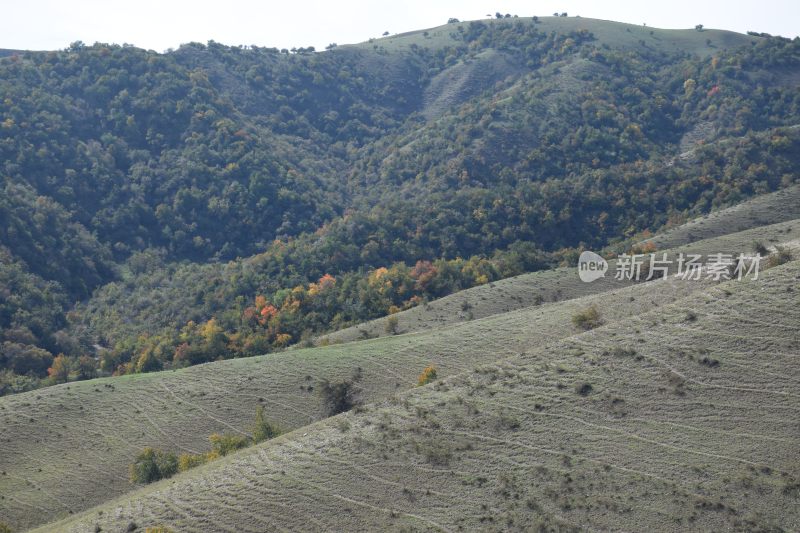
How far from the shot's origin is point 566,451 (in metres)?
40.6

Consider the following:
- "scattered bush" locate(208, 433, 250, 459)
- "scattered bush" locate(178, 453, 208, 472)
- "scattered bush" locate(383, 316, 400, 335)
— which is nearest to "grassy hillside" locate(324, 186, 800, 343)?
"scattered bush" locate(383, 316, 400, 335)

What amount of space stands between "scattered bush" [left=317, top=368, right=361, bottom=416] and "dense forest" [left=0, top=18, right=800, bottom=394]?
84.1 ft

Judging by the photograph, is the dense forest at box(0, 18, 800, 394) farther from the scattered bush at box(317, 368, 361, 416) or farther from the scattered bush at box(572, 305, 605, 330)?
the scattered bush at box(572, 305, 605, 330)

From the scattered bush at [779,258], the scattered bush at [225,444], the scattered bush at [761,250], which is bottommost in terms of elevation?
the scattered bush at [225,444]

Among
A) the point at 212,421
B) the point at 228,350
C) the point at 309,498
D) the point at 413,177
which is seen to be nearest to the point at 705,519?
the point at 309,498

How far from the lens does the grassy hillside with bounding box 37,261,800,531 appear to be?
36.4 metres

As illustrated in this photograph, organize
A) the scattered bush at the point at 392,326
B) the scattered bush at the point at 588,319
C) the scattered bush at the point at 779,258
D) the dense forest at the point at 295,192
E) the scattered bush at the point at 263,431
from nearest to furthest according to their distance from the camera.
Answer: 1. the scattered bush at the point at 263,431
2. the scattered bush at the point at 779,258
3. the scattered bush at the point at 588,319
4. the scattered bush at the point at 392,326
5. the dense forest at the point at 295,192

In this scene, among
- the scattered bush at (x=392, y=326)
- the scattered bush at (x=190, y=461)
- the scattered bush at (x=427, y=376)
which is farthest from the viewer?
the scattered bush at (x=392, y=326)

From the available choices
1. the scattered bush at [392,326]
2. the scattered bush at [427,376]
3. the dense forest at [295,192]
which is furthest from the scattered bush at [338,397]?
the dense forest at [295,192]

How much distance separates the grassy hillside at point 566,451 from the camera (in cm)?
3641

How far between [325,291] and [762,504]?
7793cm

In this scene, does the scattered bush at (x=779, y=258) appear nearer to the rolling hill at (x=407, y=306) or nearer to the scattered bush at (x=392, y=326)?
the rolling hill at (x=407, y=306)

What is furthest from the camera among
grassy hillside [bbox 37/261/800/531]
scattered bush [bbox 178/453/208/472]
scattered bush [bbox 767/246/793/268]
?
scattered bush [bbox 767/246/793/268]

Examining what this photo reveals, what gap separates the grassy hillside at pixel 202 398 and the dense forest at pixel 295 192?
19452 millimetres
